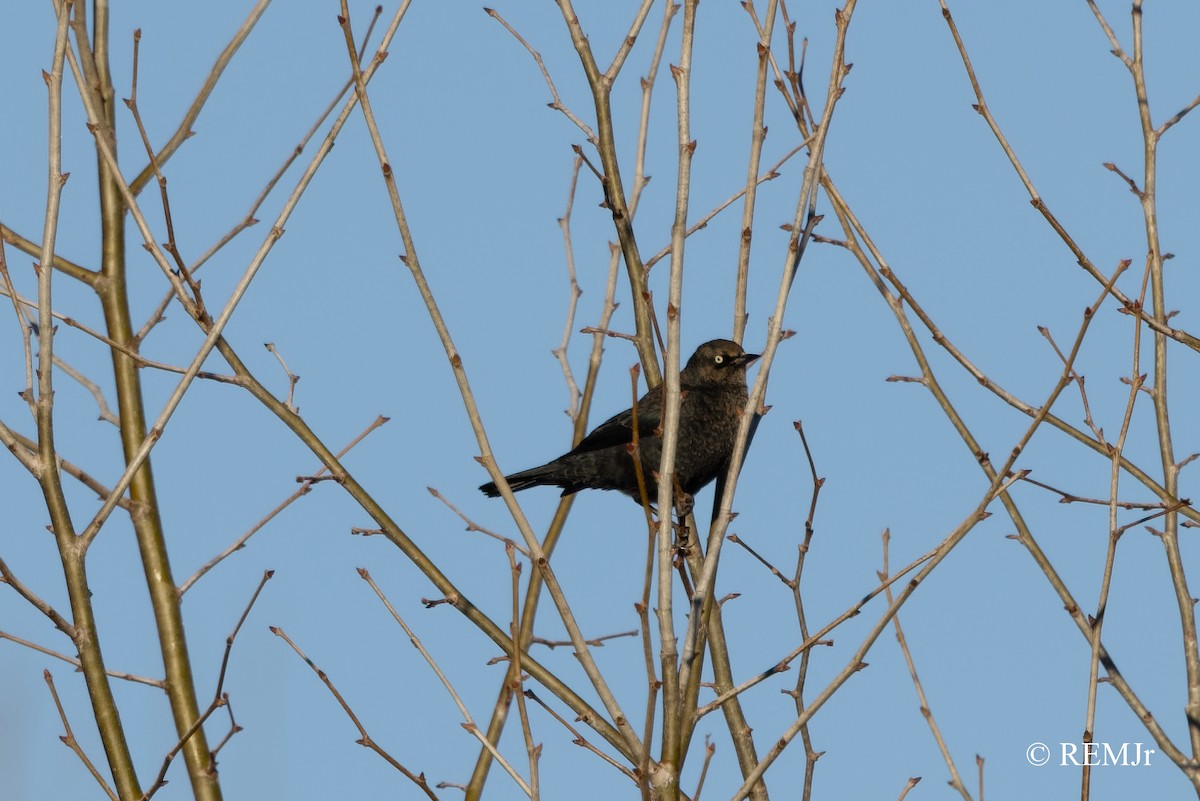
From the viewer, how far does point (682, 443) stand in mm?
6445

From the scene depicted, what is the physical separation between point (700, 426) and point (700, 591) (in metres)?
3.57

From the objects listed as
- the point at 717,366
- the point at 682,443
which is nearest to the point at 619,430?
the point at 682,443

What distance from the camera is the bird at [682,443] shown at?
6422 millimetres

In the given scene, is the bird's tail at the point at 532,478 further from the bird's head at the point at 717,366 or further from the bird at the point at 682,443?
the bird's head at the point at 717,366

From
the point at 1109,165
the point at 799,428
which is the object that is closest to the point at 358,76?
the point at 799,428

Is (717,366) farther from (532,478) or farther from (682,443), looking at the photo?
(532,478)

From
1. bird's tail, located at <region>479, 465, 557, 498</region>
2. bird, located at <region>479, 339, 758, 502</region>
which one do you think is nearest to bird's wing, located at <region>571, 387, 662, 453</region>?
bird, located at <region>479, 339, 758, 502</region>

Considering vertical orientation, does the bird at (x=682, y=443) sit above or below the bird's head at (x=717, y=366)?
below

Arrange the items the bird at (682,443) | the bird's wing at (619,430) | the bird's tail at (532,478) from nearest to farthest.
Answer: the bird at (682,443)
the bird's wing at (619,430)
the bird's tail at (532,478)

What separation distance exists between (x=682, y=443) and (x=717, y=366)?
2.26 feet

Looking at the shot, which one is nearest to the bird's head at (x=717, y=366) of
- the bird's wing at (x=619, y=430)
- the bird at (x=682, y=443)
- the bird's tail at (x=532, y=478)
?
the bird at (x=682, y=443)

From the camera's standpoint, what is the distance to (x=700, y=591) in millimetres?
2969

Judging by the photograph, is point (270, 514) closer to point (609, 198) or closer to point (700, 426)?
point (609, 198)

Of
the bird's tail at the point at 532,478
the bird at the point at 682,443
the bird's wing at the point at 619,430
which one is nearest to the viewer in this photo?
the bird at the point at 682,443
